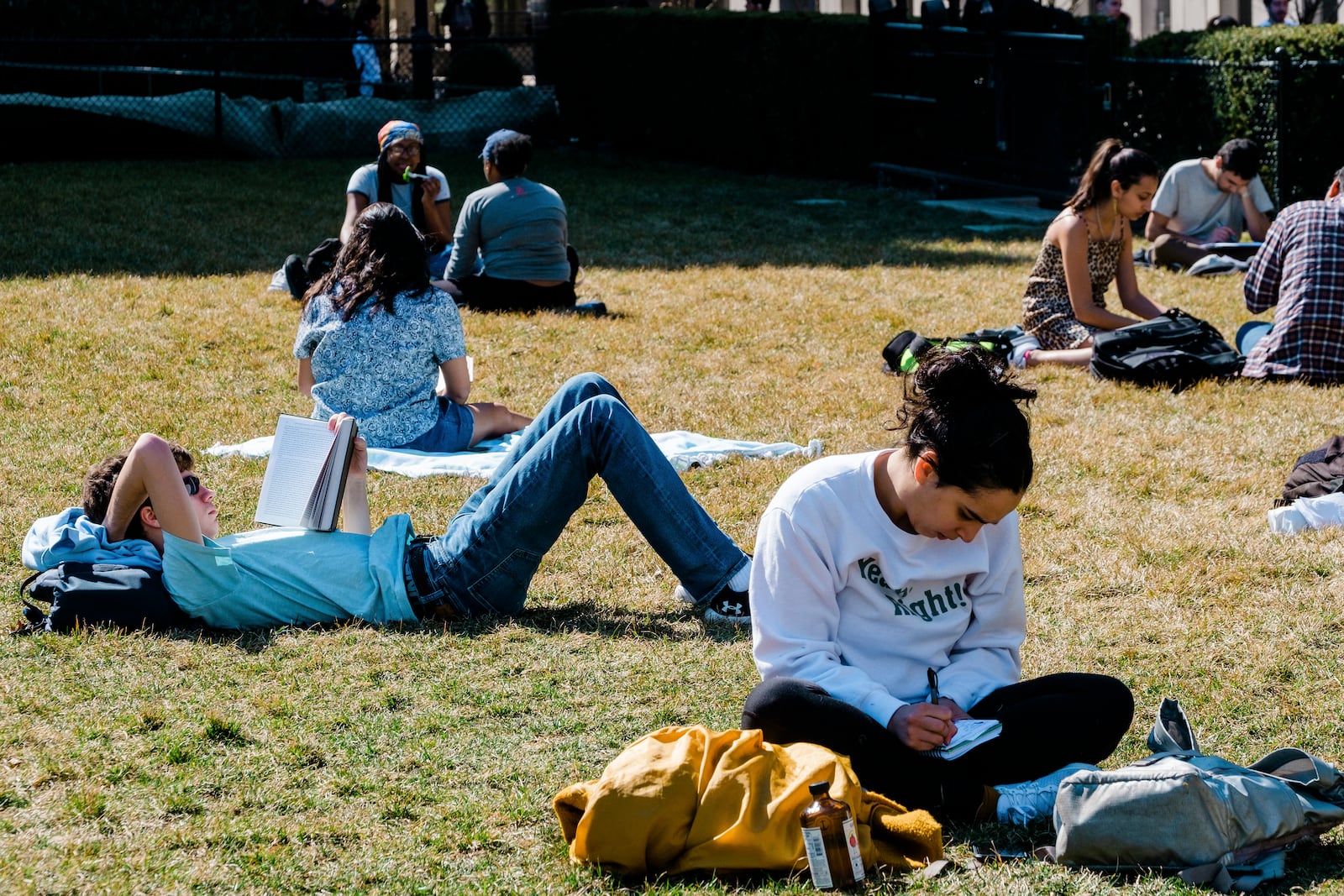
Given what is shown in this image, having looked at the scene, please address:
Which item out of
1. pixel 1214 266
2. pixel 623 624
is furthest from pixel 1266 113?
pixel 623 624

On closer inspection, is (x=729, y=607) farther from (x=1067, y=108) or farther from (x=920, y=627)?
(x=1067, y=108)

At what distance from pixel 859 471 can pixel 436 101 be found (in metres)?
17.3

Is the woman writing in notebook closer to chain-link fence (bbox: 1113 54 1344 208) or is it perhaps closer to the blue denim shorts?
the blue denim shorts

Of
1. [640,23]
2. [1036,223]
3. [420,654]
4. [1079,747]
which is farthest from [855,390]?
[640,23]

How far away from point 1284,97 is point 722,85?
24.3 feet

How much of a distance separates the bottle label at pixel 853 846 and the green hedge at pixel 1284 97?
11270mm

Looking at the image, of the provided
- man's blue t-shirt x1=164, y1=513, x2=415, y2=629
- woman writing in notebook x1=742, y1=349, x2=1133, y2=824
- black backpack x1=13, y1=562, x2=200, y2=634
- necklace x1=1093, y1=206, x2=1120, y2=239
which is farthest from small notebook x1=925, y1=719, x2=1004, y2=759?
necklace x1=1093, y1=206, x2=1120, y2=239

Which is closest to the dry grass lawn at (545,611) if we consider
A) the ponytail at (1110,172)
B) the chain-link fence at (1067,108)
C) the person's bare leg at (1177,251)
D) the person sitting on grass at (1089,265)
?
the person sitting on grass at (1089,265)

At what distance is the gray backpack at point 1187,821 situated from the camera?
3246 millimetres

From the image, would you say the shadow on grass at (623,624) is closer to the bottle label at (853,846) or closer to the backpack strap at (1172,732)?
the backpack strap at (1172,732)

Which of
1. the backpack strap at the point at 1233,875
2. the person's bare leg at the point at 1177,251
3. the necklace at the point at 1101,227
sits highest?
the necklace at the point at 1101,227

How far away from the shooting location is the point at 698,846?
3.28 meters

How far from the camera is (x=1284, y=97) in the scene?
13.0m

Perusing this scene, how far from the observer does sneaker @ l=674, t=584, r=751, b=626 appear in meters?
4.98
